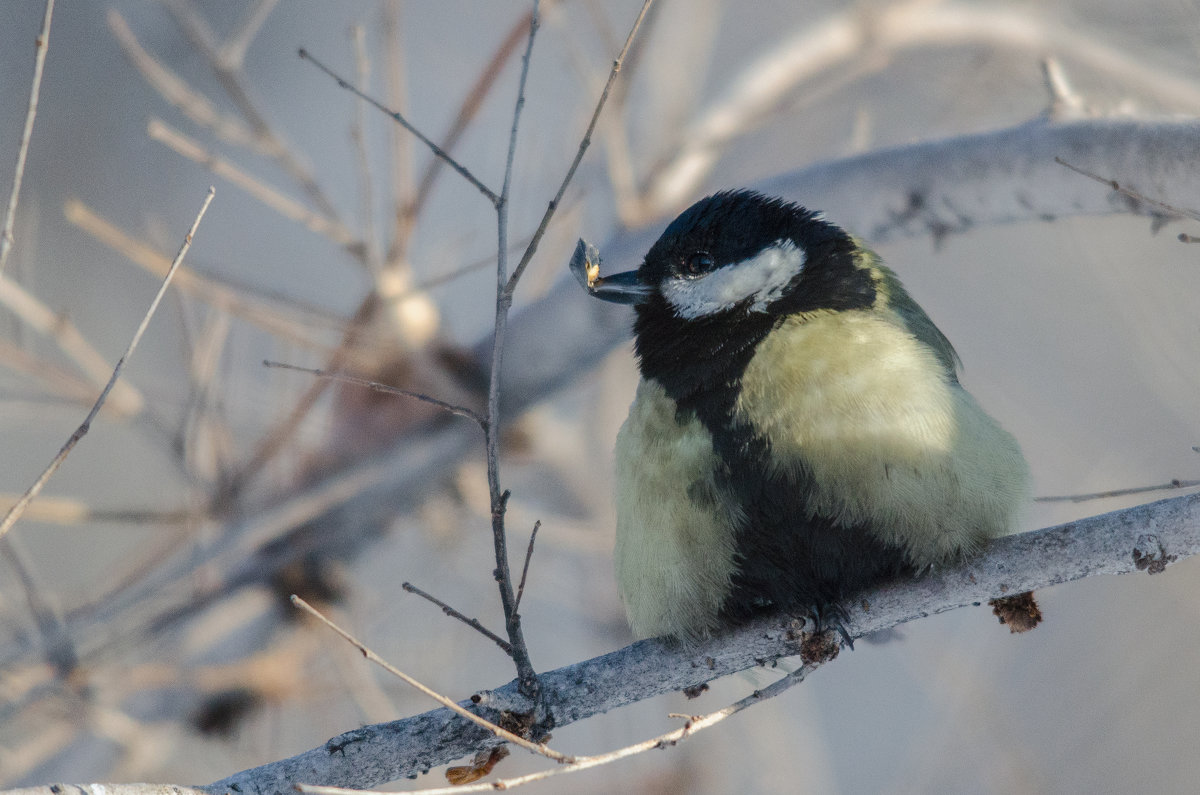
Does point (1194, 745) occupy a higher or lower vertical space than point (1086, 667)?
lower

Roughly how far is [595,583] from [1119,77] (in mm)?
3386

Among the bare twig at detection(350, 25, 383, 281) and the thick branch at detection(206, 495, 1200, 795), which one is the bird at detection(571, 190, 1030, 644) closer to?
the thick branch at detection(206, 495, 1200, 795)

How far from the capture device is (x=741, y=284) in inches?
106

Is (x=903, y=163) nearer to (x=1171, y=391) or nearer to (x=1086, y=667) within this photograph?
(x=1171, y=391)

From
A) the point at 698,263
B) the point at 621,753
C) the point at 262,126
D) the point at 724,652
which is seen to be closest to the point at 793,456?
the point at 724,652

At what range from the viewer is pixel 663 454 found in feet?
8.13

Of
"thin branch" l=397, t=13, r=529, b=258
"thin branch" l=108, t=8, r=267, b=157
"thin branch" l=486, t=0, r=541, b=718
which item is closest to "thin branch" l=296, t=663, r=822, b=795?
"thin branch" l=486, t=0, r=541, b=718

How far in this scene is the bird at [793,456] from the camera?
2.31m

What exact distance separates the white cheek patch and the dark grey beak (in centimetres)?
8

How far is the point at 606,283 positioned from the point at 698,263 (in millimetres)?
253

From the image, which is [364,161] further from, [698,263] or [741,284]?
[741,284]

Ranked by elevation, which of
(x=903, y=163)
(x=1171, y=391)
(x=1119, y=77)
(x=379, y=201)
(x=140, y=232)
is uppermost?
(x=140, y=232)

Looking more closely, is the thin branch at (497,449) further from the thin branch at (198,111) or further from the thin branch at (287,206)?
the thin branch at (198,111)

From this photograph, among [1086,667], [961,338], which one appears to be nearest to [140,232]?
[961,338]
